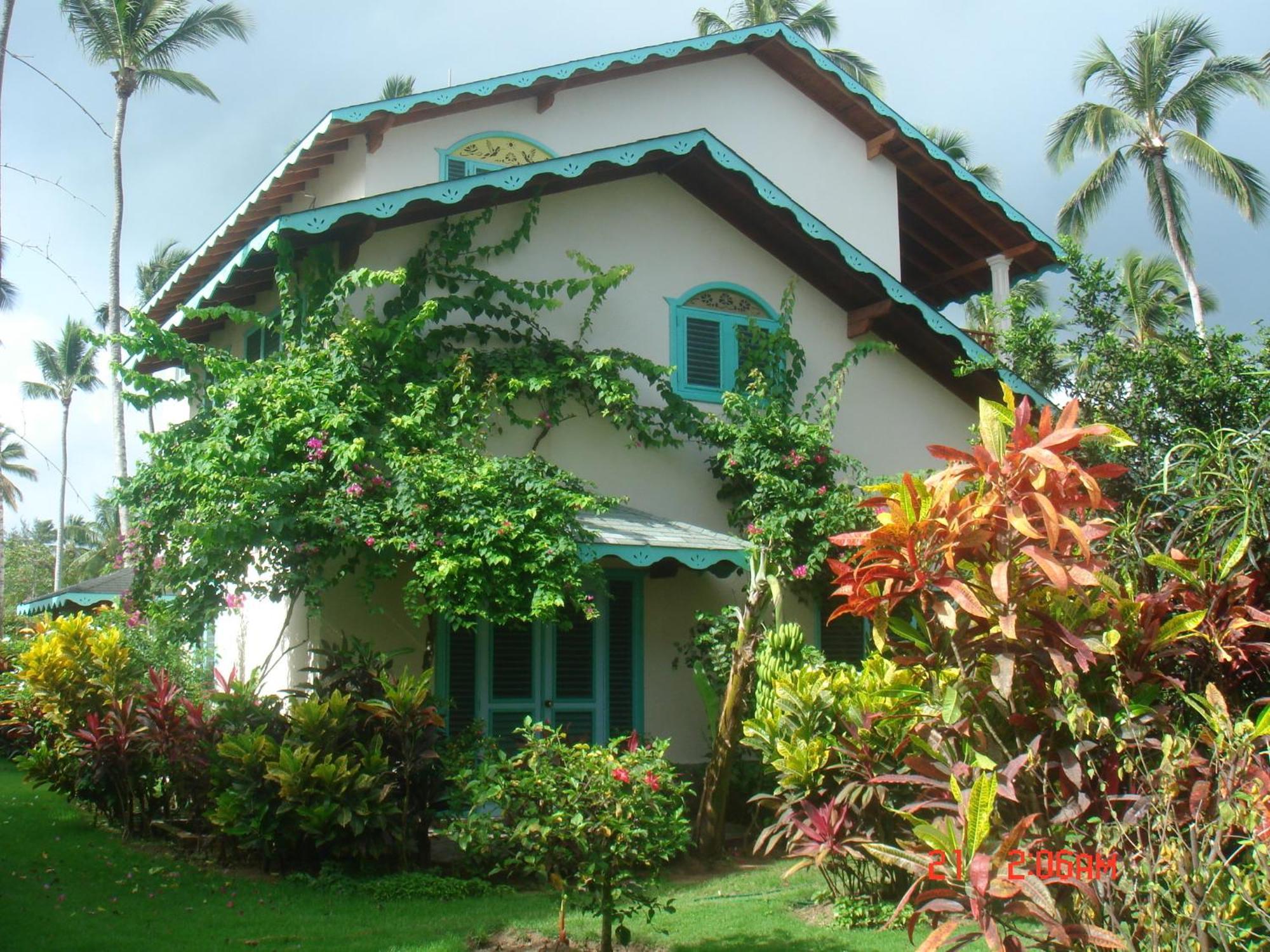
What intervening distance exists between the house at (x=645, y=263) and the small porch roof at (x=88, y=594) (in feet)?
45.1

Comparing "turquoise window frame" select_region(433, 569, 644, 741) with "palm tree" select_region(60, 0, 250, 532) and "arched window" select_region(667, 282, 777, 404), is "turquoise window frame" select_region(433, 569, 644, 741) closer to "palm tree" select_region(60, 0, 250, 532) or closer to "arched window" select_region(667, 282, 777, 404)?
"arched window" select_region(667, 282, 777, 404)

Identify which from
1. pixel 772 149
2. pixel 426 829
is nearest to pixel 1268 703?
pixel 426 829

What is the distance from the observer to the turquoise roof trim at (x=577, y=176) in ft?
31.9

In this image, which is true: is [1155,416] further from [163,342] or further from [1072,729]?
[163,342]

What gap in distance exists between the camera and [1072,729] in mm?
5152

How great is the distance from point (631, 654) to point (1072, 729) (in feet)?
21.1

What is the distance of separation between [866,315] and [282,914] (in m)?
8.31

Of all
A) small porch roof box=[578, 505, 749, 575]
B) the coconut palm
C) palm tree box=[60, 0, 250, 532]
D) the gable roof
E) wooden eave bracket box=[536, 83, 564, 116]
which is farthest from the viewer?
the coconut palm

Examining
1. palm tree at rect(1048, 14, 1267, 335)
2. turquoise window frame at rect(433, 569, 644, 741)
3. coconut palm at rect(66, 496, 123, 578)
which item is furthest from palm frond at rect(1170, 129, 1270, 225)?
coconut palm at rect(66, 496, 123, 578)

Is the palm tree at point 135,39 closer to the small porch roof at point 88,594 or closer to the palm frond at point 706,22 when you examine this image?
the small porch roof at point 88,594

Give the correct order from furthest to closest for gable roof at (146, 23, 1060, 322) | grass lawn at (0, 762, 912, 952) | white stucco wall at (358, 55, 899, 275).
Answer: white stucco wall at (358, 55, 899, 275)
gable roof at (146, 23, 1060, 322)
grass lawn at (0, 762, 912, 952)
